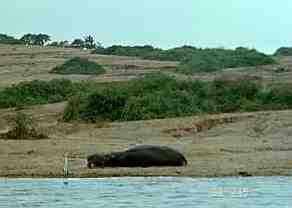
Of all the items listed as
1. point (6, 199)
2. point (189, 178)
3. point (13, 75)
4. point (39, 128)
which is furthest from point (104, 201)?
point (13, 75)

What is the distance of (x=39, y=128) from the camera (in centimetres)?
4266

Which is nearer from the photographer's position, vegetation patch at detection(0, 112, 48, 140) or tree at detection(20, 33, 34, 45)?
vegetation patch at detection(0, 112, 48, 140)

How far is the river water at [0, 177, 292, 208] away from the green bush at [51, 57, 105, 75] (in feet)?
173

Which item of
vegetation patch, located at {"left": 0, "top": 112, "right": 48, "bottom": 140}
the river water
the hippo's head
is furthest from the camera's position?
vegetation patch, located at {"left": 0, "top": 112, "right": 48, "bottom": 140}

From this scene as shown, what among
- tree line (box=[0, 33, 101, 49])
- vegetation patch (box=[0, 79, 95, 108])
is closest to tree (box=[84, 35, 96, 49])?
tree line (box=[0, 33, 101, 49])

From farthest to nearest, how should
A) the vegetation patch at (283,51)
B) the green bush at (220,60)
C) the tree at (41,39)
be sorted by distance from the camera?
the tree at (41,39) < the vegetation patch at (283,51) < the green bush at (220,60)

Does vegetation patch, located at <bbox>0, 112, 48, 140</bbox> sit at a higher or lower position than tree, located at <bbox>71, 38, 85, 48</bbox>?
lower

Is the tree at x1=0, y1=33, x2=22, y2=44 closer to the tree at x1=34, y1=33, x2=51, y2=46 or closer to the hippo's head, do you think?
the tree at x1=34, y1=33, x2=51, y2=46

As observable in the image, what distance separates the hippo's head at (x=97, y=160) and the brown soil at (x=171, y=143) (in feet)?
0.81

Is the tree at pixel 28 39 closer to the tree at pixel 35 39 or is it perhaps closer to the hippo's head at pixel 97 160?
the tree at pixel 35 39

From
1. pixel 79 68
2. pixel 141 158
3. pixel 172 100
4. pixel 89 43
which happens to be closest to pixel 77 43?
pixel 89 43

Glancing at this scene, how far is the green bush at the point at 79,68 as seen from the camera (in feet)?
255

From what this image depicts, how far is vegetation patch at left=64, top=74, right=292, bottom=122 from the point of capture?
4697cm

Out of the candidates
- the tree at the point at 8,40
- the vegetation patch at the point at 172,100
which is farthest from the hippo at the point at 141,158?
the tree at the point at 8,40
